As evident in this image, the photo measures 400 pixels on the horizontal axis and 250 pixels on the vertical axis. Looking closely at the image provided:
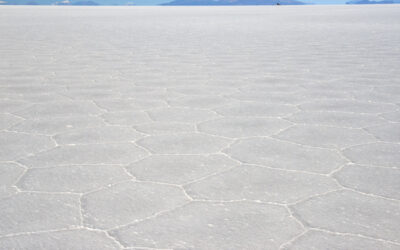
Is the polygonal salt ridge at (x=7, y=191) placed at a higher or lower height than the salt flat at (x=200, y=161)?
lower

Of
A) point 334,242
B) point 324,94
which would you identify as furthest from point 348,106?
point 334,242

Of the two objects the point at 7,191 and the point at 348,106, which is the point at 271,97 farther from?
the point at 7,191

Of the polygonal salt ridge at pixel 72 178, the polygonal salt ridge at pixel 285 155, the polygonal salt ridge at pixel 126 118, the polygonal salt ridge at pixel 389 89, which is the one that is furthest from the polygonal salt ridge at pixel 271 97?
the polygonal salt ridge at pixel 72 178

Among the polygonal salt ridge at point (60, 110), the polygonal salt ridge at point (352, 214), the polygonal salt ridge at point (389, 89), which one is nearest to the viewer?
the polygonal salt ridge at point (352, 214)

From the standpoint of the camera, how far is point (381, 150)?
7.47 feet

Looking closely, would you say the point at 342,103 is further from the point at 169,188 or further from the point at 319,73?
the point at 169,188

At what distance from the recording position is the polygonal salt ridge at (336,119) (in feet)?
9.04

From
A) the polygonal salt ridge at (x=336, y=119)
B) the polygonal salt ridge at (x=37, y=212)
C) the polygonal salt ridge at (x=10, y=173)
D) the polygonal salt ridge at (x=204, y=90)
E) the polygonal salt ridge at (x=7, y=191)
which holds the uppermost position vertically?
the polygonal salt ridge at (x=204, y=90)

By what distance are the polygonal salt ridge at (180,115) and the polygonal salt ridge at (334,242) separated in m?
1.45

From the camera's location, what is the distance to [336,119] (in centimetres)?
284

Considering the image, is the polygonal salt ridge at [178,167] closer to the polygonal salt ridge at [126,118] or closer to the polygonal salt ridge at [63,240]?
the polygonal salt ridge at [63,240]

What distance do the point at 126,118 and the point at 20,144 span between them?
0.67 m

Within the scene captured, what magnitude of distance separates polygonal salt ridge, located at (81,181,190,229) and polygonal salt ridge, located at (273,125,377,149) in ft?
2.78

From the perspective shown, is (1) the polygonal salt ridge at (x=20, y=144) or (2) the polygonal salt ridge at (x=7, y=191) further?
(1) the polygonal salt ridge at (x=20, y=144)
